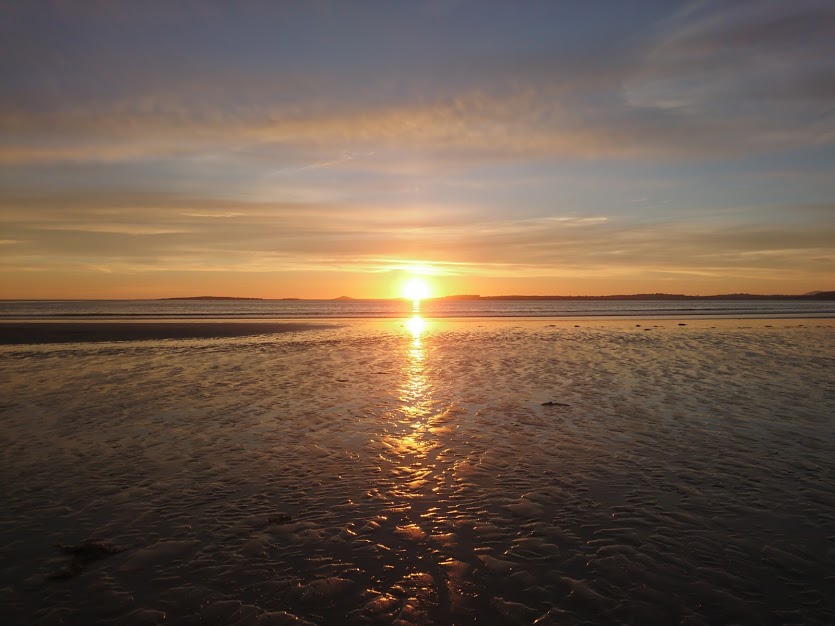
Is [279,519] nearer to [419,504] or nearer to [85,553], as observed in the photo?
[419,504]

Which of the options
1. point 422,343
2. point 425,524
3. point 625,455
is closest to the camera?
point 425,524

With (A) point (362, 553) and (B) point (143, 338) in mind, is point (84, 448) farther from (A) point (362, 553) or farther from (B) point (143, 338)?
(B) point (143, 338)

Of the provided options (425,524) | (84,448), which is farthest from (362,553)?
(84,448)

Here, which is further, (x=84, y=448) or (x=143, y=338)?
(x=143, y=338)

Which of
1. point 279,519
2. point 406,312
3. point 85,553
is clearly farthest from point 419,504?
point 406,312

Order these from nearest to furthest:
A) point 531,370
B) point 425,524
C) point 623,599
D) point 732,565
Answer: point 623,599, point 732,565, point 425,524, point 531,370

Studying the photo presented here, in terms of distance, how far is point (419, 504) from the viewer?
8.68 metres

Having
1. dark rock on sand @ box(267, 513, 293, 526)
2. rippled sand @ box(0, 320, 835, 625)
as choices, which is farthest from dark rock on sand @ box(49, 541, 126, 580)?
dark rock on sand @ box(267, 513, 293, 526)

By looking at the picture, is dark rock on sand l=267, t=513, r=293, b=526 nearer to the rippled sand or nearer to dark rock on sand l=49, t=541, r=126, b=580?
the rippled sand

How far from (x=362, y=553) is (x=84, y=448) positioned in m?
8.46

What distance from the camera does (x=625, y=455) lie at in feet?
36.8

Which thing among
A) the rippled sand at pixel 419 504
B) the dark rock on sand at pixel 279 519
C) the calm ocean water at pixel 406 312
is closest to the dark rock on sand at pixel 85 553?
the rippled sand at pixel 419 504

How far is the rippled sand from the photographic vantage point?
5.90 meters

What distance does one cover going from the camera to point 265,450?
466 inches
